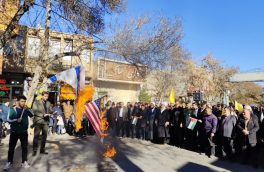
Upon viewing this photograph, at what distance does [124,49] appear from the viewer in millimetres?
17297

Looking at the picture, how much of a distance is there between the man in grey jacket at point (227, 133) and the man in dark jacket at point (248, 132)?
46cm

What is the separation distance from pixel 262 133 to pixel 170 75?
2563cm

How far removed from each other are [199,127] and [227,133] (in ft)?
5.60

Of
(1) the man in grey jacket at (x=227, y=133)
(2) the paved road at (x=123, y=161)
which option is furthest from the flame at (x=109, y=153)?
(1) the man in grey jacket at (x=227, y=133)

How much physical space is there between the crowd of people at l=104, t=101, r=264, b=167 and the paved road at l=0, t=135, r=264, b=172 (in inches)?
22.8

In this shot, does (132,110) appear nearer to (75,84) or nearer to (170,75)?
(75,84)

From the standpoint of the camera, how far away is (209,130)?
1230 centimetres

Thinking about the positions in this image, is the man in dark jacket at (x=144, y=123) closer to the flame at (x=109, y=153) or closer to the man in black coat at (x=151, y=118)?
the man in black coat at (x=151, y=118)

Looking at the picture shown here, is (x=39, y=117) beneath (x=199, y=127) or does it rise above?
above

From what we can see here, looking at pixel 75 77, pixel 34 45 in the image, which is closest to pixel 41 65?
pixel 34 45

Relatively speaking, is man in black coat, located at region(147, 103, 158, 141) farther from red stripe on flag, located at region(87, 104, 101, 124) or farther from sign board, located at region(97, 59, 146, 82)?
sign board, located at region(97, 59, 146, 82)

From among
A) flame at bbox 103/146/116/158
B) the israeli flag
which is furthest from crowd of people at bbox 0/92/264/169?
flame at bbox 103/146/116/158

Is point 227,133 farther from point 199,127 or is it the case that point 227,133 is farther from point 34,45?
point 34,45

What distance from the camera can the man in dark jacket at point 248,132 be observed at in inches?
415
